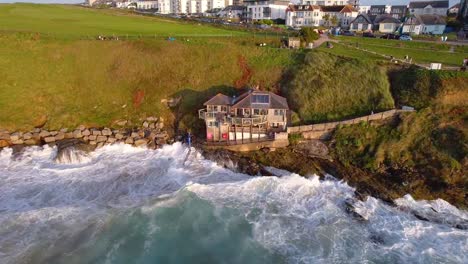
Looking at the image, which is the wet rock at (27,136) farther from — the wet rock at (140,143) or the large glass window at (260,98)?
the large glass window at (260,98)

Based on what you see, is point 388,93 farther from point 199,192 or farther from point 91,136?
point 91,136

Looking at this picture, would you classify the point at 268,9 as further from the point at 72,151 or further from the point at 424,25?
the point at 72,151

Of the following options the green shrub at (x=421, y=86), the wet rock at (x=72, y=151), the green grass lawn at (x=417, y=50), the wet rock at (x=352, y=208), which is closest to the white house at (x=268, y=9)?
the green grass lawn at (x=417, y=50)

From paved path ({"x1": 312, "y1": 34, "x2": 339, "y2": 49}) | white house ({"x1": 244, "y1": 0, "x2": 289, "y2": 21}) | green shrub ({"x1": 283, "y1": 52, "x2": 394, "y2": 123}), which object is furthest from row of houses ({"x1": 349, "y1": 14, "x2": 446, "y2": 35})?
green shrub ({"x1": 283, "y1": 52, "x2": 394, "y2": 123})

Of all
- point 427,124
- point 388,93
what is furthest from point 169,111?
point 427,124

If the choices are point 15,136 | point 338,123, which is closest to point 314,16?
point 338,123

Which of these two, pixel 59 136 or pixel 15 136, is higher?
pixel 15 136
